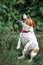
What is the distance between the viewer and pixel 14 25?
8.75m

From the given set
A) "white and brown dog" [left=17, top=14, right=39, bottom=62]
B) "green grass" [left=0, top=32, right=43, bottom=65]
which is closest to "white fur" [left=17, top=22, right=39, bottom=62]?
"white and brown dog" [left=17, top=14, right=39, bottom=62]

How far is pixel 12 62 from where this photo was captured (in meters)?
6.40

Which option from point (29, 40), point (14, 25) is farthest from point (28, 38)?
point (14, 25)

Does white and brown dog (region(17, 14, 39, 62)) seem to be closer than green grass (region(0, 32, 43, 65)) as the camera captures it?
No

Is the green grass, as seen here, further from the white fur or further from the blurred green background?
the white fur

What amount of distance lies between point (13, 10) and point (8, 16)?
50cm

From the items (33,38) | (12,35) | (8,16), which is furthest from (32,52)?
(8,16)

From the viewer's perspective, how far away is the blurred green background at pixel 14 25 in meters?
6.59

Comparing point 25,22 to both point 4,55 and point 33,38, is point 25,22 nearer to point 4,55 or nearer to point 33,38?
point 33,38

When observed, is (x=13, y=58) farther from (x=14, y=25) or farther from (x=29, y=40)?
(x=14, y=25)

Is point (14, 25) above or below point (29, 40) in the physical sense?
below

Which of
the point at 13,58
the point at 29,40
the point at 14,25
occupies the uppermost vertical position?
the point at 29,40

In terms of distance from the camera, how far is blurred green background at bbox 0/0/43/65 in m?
6.59

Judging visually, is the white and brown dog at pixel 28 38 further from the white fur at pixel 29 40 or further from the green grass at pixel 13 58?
the green grass at pixel 13 58
